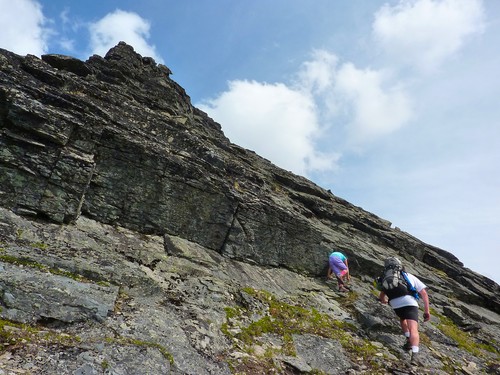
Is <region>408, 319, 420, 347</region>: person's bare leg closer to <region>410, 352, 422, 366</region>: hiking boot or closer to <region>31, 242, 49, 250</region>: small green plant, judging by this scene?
<region>410, 352, 422, 366</region>: hiking boot

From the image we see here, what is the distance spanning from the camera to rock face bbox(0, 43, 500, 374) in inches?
321

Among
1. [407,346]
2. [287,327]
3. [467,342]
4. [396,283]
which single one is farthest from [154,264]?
[467,342]

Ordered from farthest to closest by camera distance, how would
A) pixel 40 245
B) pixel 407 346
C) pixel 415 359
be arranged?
pixel 407 346 < pixel 415 359 < pixel 40 245

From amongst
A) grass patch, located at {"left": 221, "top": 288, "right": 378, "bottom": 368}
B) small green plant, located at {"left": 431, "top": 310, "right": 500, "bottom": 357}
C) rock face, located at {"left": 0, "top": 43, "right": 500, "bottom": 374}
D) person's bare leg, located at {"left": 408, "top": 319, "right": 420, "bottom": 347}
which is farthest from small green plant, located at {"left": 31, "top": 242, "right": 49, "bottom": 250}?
small green plant, located at {"left": 431, "top": 310, "right": 500, "bottom": 357}

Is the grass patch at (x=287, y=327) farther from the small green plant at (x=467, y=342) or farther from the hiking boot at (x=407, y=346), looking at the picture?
the small green plant at (x=467, y=342)

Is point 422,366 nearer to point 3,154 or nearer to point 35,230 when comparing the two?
point 35,230

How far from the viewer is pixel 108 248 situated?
43.1 ft

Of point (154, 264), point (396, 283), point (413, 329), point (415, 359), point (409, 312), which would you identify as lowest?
point (415, 359)

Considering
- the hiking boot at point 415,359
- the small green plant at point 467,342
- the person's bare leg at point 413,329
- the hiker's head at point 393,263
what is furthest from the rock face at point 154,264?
the hiker's head at point 393,263

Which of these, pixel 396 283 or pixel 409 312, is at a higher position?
pixel 396 283

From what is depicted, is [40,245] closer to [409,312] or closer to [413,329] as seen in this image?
[409,312]

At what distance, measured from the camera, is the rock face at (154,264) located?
8148 mm

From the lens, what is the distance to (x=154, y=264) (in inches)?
525

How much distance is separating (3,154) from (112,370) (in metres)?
10.8
